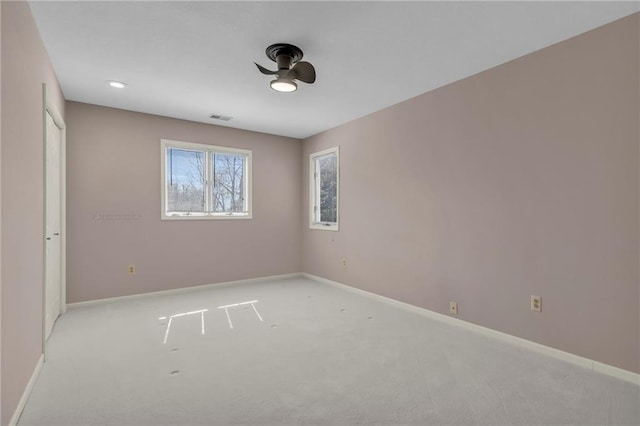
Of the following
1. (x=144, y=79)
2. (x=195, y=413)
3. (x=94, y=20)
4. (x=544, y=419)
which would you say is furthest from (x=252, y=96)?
(x=544, y=419)

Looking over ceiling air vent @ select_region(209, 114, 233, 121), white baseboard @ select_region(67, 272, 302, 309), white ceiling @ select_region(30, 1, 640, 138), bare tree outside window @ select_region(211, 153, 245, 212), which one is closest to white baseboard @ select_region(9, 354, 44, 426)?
white baseboard @ select_region(67, 272, 302, 309)

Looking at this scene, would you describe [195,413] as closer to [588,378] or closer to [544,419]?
[544,419]

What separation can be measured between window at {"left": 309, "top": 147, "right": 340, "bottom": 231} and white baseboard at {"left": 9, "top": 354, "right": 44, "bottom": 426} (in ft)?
12.0

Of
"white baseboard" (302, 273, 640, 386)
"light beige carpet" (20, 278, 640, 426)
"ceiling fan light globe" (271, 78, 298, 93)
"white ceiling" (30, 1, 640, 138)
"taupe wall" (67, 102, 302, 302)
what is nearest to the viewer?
"light beige carpet" (20, 278, 640, 426)

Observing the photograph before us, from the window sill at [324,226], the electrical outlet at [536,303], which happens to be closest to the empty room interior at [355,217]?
the electrical outlet at [536,303]

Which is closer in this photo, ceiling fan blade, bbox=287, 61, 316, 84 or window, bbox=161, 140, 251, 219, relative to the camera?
ceiling fan blade, bbox=287, 61, 316, 84

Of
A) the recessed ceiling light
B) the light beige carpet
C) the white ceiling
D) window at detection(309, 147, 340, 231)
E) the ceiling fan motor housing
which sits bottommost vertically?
the light beige carpet

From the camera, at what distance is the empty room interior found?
201 cm

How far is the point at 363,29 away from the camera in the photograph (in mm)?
2395

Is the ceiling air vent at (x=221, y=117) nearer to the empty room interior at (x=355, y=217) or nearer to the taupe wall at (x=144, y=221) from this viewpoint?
the empty room interior at (x=355, y=217)

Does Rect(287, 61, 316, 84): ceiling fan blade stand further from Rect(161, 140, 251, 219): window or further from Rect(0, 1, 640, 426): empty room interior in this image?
Rect(161, 140, 251, 219): window

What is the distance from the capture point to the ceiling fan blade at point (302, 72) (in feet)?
8.33

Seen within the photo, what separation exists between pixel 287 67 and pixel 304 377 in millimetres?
2406

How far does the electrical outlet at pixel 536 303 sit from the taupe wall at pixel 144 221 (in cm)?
381
